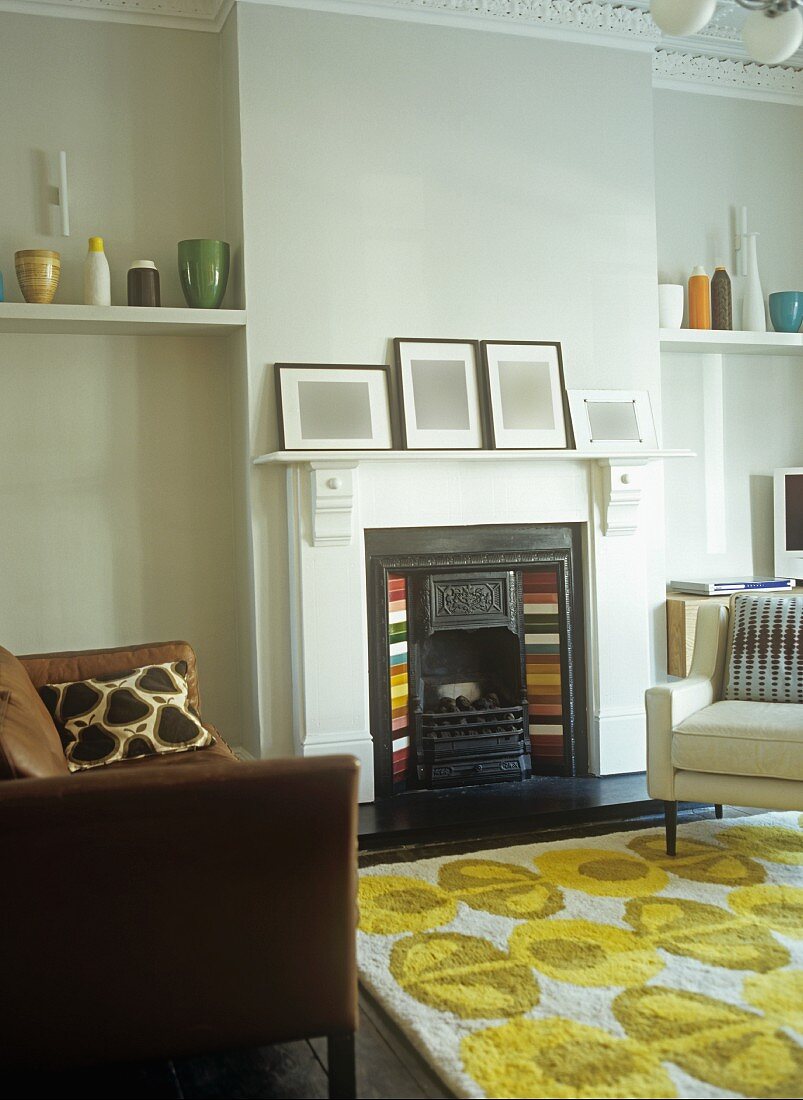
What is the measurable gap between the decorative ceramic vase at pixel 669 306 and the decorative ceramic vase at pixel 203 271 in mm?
1886

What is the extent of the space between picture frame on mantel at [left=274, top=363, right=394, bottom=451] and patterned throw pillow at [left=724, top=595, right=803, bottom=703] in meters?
1.49

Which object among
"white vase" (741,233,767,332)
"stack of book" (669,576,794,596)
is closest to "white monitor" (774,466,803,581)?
"stack of book" (669,576,794,596)

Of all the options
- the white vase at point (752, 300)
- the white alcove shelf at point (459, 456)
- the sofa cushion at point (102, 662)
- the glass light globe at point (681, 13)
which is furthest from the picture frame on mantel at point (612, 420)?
the glass light globe at point (681, 13)

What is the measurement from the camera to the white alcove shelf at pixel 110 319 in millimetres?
3920

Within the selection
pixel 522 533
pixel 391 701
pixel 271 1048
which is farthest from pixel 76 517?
pixel 271 1048

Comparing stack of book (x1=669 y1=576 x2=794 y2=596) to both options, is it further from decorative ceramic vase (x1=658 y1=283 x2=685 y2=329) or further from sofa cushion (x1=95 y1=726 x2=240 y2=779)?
sofa cushion (x1=95 y1=726 x2=240 y2=779)

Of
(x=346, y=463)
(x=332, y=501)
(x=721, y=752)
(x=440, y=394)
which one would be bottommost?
(x=721, y=752)

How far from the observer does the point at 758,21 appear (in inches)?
97.8

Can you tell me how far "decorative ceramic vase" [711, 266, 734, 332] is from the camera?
490 centimetres

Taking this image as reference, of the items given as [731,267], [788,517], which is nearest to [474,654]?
[788,517]

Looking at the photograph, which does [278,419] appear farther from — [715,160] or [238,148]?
[715,160]

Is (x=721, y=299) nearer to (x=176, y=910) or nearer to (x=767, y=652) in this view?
(x=767, y=652)

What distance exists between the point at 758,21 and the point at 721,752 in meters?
2.03

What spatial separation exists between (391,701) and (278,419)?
119cm
